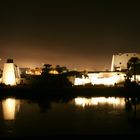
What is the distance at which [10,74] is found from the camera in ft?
93.2

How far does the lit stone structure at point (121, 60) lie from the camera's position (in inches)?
1375

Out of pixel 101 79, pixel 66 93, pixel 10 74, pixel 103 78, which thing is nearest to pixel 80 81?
pixel 101 79

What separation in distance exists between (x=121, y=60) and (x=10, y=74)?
12.4m

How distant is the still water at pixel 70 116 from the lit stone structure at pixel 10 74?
10.8 meters

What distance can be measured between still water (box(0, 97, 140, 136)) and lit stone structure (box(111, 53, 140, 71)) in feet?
56.6

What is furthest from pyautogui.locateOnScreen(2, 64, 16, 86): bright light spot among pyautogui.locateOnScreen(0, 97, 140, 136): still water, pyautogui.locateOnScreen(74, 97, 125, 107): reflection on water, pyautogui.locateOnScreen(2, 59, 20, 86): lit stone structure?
pyautogui.locateOnScreen(74, 97, 125, 107): reflection on water

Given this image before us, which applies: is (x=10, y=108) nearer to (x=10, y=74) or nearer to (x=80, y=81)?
(x=10, y=74)

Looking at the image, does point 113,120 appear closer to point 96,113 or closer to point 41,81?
point 96,113

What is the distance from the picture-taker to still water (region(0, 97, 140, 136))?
10.4 metres

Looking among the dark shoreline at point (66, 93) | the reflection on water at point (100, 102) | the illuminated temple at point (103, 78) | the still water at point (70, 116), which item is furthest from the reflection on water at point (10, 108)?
the illuminated temple at point (103, 78)

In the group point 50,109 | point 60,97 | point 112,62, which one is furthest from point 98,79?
point 50,109

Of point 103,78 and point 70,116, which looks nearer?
point 70,116

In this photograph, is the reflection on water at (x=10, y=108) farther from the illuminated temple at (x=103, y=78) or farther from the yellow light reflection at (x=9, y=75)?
the illuminated temple at (x=103, y=78)

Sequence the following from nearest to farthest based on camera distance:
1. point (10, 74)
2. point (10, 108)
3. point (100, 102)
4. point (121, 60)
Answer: point (10, 108) < point (100, 102) < point (10, 74) < point (121, 60)
